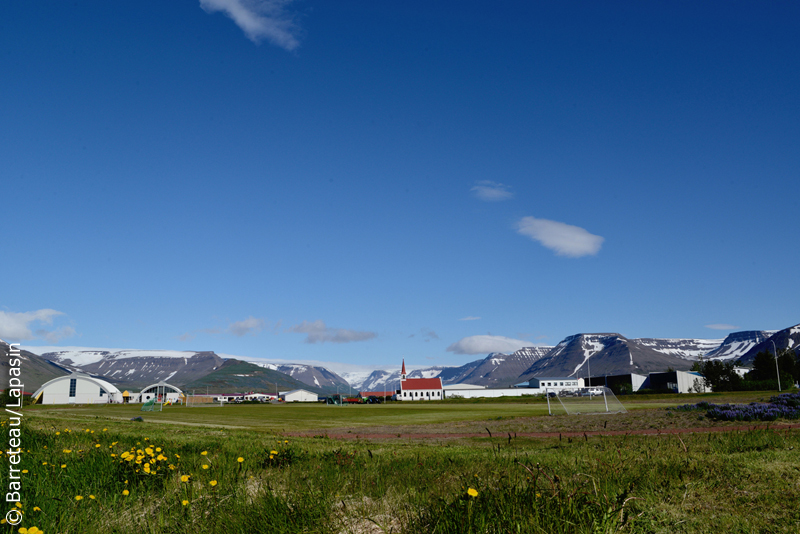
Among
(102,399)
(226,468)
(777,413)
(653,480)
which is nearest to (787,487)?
(653,480)

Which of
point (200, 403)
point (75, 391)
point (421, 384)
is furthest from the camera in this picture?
point (421, 384)

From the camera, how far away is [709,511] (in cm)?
655

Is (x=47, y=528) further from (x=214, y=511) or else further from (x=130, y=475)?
(x=130, y=475)

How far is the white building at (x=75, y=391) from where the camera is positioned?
138988 mm

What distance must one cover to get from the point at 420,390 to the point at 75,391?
316 feet

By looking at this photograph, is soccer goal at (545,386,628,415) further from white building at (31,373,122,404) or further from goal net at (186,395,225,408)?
white building at (31,373,122,404)

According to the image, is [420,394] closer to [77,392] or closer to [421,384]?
[421,384]

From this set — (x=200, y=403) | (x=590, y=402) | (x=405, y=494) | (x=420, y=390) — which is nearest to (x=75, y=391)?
(x=200, y=403)

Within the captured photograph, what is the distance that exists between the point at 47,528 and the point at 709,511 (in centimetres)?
755

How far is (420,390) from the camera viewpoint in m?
177

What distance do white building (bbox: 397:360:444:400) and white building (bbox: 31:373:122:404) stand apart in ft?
270

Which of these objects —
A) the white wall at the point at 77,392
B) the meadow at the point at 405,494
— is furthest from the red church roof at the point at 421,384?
the meadow at the point at 405,494

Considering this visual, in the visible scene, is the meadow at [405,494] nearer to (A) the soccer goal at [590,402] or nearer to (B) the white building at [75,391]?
(A) the soccer goal at [590,402]

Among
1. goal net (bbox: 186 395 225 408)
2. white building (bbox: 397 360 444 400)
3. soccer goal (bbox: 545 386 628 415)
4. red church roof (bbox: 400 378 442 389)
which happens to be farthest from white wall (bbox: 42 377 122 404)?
soccer goal (bbox: 545 386 628 415)
